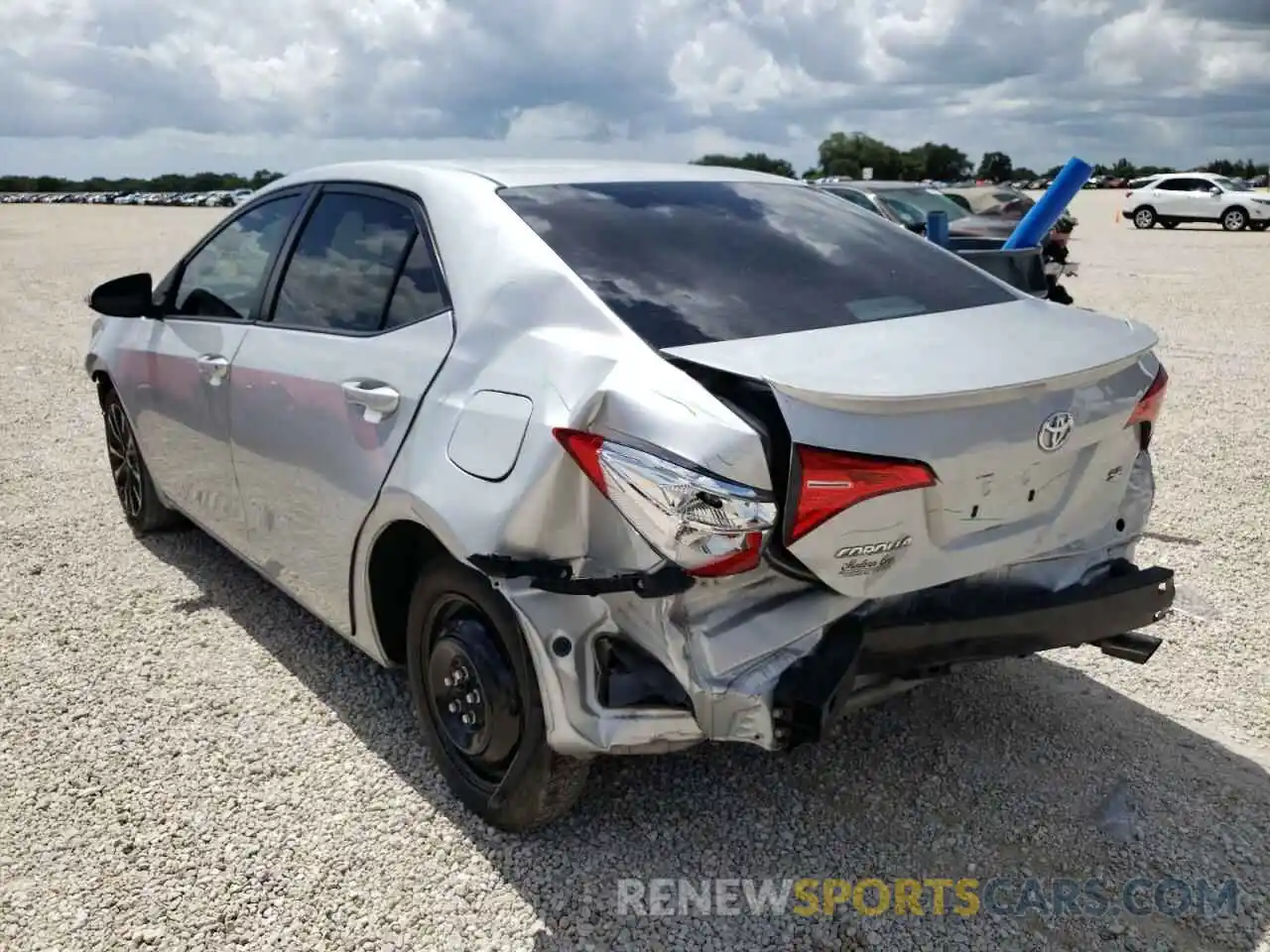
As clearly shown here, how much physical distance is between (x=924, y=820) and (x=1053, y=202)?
4180 mm

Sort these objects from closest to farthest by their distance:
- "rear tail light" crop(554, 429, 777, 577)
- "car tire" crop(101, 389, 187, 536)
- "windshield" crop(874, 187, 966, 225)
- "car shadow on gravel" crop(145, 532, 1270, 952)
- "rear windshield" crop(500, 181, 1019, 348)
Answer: "rear tail light" crop(554, 429, 777, 577) → "car shadow on gravel" crop(145, 532, 1270, 952) → "rear windshield" crop(500, 181, 1019, 348) → "car tire" crop(101, 389, 187, 536) → "windshield" crop(874, 187, 966, 225)

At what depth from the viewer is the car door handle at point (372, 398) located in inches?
116

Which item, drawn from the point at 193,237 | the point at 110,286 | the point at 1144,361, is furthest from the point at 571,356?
the point at 193,237

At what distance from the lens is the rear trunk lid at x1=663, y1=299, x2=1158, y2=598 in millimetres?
2291

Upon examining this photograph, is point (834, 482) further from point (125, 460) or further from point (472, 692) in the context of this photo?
point (125, 460)

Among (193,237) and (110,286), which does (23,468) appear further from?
(193,237)

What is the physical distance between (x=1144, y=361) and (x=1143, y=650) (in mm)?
777

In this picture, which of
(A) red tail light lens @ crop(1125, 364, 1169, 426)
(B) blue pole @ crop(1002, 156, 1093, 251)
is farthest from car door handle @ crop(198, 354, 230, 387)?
(B) blue pole @ crop(1002, 156, 1093, 251)

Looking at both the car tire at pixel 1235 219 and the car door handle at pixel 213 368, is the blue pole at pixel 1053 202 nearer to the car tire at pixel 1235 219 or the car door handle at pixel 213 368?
the car door handle at pixel 213 368

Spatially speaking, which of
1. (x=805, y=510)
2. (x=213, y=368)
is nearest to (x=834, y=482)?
(x=805, y=510)

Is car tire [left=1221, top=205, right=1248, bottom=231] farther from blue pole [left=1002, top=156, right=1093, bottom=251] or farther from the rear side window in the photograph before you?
the rear side window

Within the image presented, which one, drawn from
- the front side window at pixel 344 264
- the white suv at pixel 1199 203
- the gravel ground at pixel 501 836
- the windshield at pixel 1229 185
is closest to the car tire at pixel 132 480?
the gravel ground at pixel 501 836

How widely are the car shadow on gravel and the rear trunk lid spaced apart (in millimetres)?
838

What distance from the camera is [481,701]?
9.33ft
